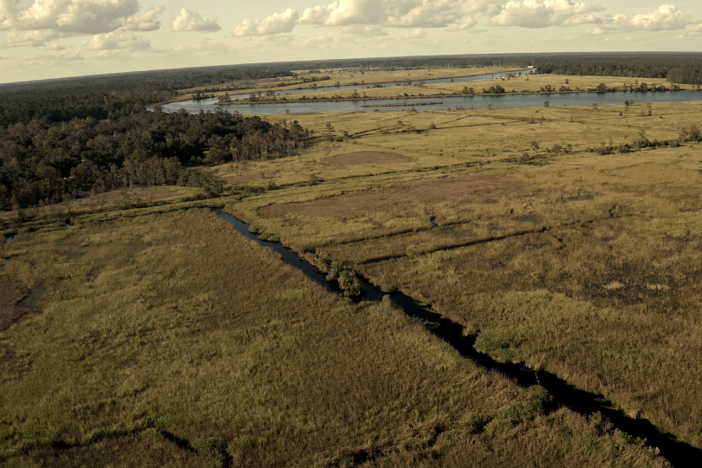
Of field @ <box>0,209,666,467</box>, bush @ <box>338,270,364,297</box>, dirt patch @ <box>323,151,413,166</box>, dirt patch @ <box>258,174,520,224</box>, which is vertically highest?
dirt patch @ <box>323,151,413,166</box>

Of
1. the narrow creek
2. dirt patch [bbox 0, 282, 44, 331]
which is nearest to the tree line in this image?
dirt patch [bbox 0, 282, 44, 331]

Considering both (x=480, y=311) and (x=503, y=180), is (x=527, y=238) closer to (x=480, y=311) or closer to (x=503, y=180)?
(x=480, y=311)

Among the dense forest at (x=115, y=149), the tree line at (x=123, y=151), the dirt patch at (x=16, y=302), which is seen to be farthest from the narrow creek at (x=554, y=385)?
the dense forest at (x=115, y=149)

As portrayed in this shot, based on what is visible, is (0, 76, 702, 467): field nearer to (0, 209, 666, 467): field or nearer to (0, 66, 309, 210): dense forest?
(0, 209, 666, 467): field

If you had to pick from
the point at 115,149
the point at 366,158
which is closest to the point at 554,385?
the point at 366,158

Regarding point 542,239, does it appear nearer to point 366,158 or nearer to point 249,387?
point 249,387

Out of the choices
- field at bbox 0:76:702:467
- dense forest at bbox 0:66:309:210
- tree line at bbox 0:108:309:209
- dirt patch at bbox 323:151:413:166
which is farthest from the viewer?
dirt patch at bbox 323:151:413:166

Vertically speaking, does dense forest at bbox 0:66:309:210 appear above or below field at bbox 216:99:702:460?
above
